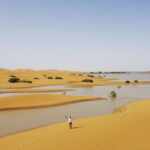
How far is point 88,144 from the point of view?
13477 mm

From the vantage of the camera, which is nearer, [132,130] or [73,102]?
[132,130]

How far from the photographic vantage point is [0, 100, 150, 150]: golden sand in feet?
43.3

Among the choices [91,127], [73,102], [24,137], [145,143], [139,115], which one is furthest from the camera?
[73,102]

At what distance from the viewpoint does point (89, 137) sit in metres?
14.7

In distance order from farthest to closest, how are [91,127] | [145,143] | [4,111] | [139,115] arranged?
[4,111] → [139,115] → [91,127] → [145,143]

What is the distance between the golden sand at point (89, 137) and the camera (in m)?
13.2

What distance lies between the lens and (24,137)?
15422mm

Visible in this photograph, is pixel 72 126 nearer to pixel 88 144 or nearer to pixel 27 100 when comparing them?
pixel 88 144

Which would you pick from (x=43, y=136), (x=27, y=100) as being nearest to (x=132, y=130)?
(x=43, y=136)

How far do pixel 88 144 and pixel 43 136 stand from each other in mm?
3061

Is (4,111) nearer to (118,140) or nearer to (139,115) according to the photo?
(139,115)

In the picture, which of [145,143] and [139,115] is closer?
[145,143]

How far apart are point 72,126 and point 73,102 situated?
1531 cm

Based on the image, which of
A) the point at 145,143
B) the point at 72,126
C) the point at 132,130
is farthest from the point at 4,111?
the point at 145,143
